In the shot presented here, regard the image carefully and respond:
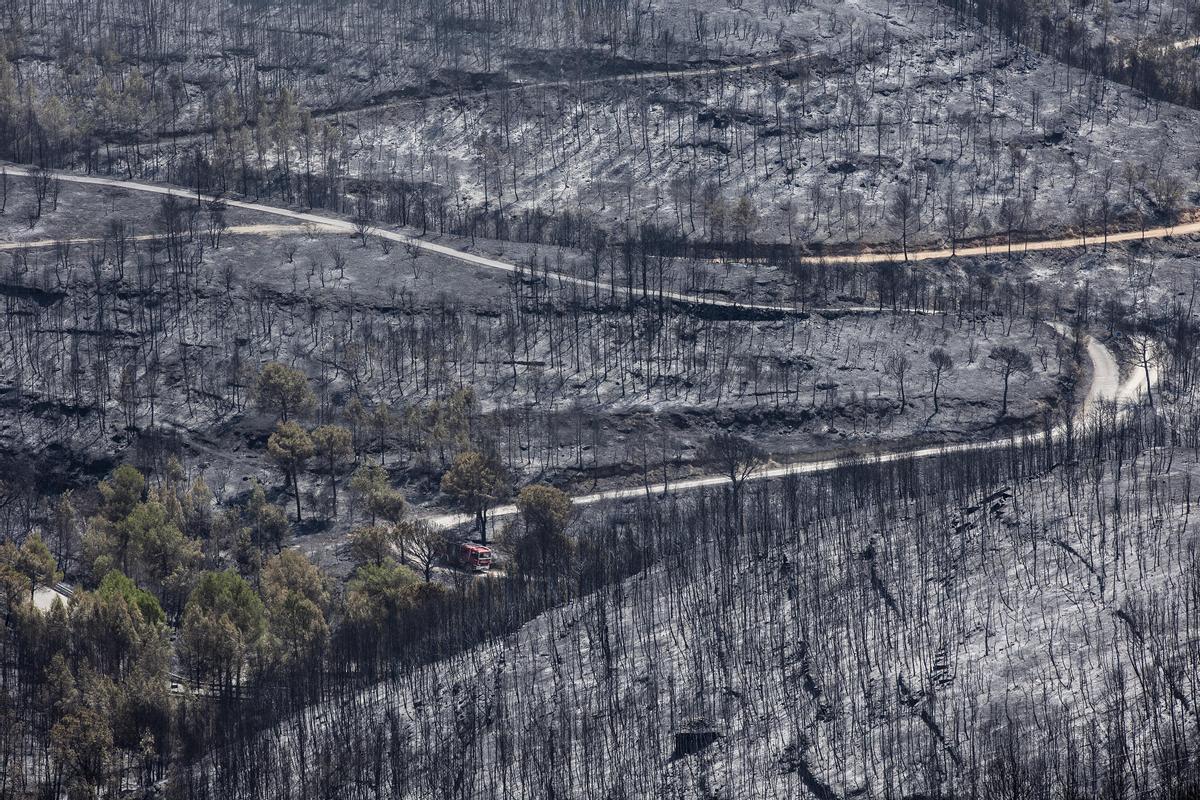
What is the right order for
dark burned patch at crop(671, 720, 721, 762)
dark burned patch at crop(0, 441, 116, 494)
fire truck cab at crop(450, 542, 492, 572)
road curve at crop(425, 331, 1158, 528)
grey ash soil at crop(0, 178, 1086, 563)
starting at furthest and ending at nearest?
1. grey ash soil at crop(0, 178, 1086, 563)
2. dark burned patch at crop(0, 441, 116, 494)
3. road curve at crop(425, 331, 1158, 528)
4. fire truck cab at crop(450, 542, 492, 572)
5. dark burned patch at crop(671, 720, 721, 762)

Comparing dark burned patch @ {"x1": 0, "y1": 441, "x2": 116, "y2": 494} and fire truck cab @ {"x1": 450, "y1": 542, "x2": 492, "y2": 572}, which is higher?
dark burned patch @ {"x1": 0, "y1": 441, "x2": 116, "y2": 494}

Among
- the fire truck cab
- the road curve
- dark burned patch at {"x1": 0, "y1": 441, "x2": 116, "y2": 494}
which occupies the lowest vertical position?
the fire truck cab

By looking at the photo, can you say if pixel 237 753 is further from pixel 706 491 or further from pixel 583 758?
pixel 706 491

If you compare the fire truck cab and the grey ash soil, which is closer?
the fire truck cab

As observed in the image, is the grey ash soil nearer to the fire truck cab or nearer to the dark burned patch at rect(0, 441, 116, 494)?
the dark burned patch at rect(0, 441, 116, 494)

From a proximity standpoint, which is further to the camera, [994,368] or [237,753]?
[994,368]

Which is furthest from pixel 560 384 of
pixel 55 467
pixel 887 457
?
pixel 55 467

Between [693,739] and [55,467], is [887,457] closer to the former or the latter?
[693,739]

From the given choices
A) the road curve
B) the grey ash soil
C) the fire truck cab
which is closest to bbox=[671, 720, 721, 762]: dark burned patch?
the fire truck cab

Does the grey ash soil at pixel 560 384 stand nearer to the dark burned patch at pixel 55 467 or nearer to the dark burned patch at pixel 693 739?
the dark burned patch at pixel 55 467

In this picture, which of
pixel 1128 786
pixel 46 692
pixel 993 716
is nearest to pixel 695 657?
pixel 993 716

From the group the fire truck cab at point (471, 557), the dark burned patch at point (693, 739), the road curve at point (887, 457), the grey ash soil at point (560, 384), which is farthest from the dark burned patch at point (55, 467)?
the dark burned patch at point (693, 739)
